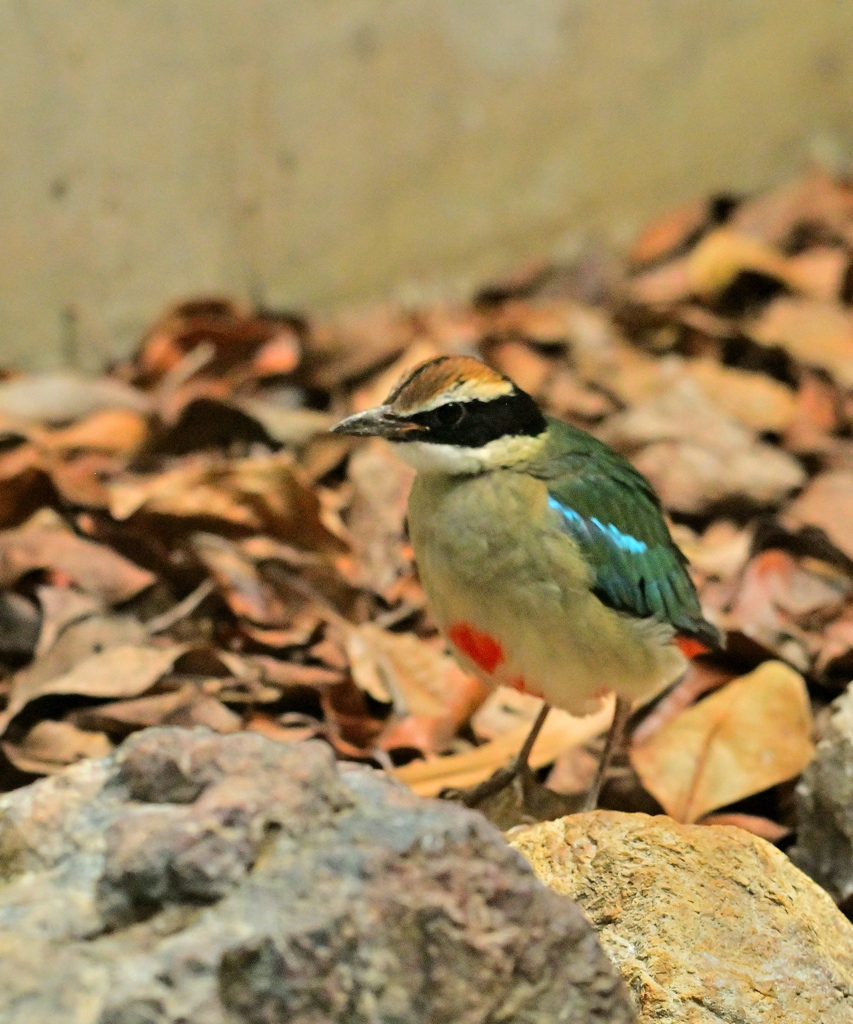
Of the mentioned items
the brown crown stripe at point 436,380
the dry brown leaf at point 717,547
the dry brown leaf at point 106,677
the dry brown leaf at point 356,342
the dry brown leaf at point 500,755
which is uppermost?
the brown crown stripe at point 436,380

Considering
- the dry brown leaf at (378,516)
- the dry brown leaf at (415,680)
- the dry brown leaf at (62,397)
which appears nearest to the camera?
the dry brown leaf at (415,680)

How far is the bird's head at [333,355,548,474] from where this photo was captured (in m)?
3.19

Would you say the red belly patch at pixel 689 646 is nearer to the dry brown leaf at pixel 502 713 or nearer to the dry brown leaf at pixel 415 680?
the dry brown leaf at pixel 502 713

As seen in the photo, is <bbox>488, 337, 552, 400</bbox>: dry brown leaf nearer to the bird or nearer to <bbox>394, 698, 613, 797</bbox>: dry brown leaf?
<bbox>394, 698, 613, 797</bbox>: dry brown leaf

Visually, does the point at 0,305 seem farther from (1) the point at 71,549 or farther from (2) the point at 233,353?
(1) the point at 71,549

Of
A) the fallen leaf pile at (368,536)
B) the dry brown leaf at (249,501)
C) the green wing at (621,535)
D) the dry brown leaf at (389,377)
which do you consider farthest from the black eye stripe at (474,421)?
the dry brown leaf at (389,377)

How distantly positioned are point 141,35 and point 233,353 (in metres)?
1.39

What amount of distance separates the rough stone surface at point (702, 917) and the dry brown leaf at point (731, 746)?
72 centimetres

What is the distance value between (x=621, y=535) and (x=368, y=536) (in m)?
1.50

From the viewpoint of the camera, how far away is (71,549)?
4207mm

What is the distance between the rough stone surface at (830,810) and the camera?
301 centimetres

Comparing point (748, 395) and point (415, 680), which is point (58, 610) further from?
point (748, 395)

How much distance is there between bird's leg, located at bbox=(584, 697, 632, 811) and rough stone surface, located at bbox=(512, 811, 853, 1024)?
0.76 metres

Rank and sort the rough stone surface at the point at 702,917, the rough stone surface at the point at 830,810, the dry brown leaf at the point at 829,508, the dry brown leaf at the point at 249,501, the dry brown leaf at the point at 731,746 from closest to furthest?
1. the rough stone surface at the point at 702,917
2. the rough stone surface at the point at 830,810
3. the dry brown leaf at the point at 731,746
4. the dry brown leaf at the point at 249,501
5. the dry brown leaf at the point at 829,508
